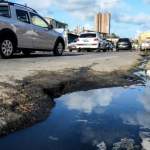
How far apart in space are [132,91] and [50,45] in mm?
6982

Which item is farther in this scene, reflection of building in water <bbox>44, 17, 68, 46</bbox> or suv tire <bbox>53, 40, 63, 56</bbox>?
reflection of building in water <bbox>44, 17, 68, 46</bbox>

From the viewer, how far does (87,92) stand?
3.99 metres

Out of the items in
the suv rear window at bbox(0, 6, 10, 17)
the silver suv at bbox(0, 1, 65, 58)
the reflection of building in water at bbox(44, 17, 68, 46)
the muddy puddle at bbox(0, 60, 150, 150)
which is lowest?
the muddy puddle at bbox(0, 60, 150, 150)

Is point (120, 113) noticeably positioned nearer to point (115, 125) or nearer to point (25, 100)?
point (115, 125)

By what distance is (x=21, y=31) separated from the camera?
8711mm

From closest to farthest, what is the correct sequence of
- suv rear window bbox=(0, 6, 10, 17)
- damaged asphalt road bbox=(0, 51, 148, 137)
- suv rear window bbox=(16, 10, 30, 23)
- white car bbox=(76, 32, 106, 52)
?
damaged asphalt road bbox=(0, 51, 148, 137), suv rear window bbox=(0, 6, 10, 17), suv rear window bbox=(16, 10, 30, 23), white car bbox=(76, 32, 106, 52)

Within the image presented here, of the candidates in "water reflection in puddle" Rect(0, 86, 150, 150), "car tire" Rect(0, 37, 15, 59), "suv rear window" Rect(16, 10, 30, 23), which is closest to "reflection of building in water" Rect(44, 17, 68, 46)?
"suv rear window" Rect(16, 10, 30, 23)

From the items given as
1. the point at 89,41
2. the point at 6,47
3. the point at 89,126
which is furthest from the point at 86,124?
the point at 89,41

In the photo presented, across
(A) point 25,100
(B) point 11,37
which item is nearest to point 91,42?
(B) point 11,37

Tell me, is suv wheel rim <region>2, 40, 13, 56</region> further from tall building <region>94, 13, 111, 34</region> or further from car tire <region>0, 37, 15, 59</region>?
tall building <region>94, 13, 111, 34</region>

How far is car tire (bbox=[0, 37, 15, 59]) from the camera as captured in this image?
8133 mm

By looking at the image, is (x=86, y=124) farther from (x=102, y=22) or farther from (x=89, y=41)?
(x=102, y=22)

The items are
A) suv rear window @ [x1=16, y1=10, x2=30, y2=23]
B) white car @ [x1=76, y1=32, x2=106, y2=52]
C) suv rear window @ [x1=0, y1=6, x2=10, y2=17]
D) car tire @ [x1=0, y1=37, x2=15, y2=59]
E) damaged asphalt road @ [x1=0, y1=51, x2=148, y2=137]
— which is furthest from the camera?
white car @ [x1=76, y1=32, x2=106, y2=52]

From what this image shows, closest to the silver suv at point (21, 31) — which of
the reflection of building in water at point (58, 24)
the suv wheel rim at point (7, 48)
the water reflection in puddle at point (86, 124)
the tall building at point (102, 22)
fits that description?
the suv wheel rim at point (7, 48)
